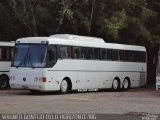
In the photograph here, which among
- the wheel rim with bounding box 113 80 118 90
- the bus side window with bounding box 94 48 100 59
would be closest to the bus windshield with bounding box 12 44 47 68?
the bus side window with bounding box 94 48 100 59

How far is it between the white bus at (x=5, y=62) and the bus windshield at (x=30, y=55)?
6017 millimetres

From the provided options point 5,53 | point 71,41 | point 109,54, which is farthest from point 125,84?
point 5,53

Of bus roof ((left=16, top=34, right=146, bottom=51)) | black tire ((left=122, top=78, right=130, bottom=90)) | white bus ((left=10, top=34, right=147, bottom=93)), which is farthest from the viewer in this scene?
black tire ((left=122, top=78, right=130, bottom=90))

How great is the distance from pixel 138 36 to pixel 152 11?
208cm

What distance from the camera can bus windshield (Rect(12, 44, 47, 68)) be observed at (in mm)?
28047

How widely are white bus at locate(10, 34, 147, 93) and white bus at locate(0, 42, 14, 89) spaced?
530cm

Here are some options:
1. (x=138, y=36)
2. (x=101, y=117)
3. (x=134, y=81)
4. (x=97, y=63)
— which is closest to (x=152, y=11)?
(x=138, y=36)

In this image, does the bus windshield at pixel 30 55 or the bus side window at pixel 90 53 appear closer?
the bus windshield at pixel 30 55

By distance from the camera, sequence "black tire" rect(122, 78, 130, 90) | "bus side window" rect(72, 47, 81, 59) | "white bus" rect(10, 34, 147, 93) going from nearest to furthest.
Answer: "white bus" rect(10, 34, 147, 93), "bus side window" rect(72, 47, 81, 59), "black tire" rect(122, 78, 130, 90)

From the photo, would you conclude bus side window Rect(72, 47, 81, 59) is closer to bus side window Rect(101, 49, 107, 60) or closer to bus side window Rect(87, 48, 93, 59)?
bus side window Rect(87, 48, 93, 59)

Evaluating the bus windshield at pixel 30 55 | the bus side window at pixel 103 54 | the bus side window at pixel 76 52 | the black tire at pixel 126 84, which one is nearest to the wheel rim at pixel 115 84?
the black tire at pixel 126 84

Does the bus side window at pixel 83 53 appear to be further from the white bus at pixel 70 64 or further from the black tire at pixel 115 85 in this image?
the black tire at pixel 115 85

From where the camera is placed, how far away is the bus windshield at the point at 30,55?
28.0 meters

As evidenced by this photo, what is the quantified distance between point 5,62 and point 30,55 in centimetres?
690
